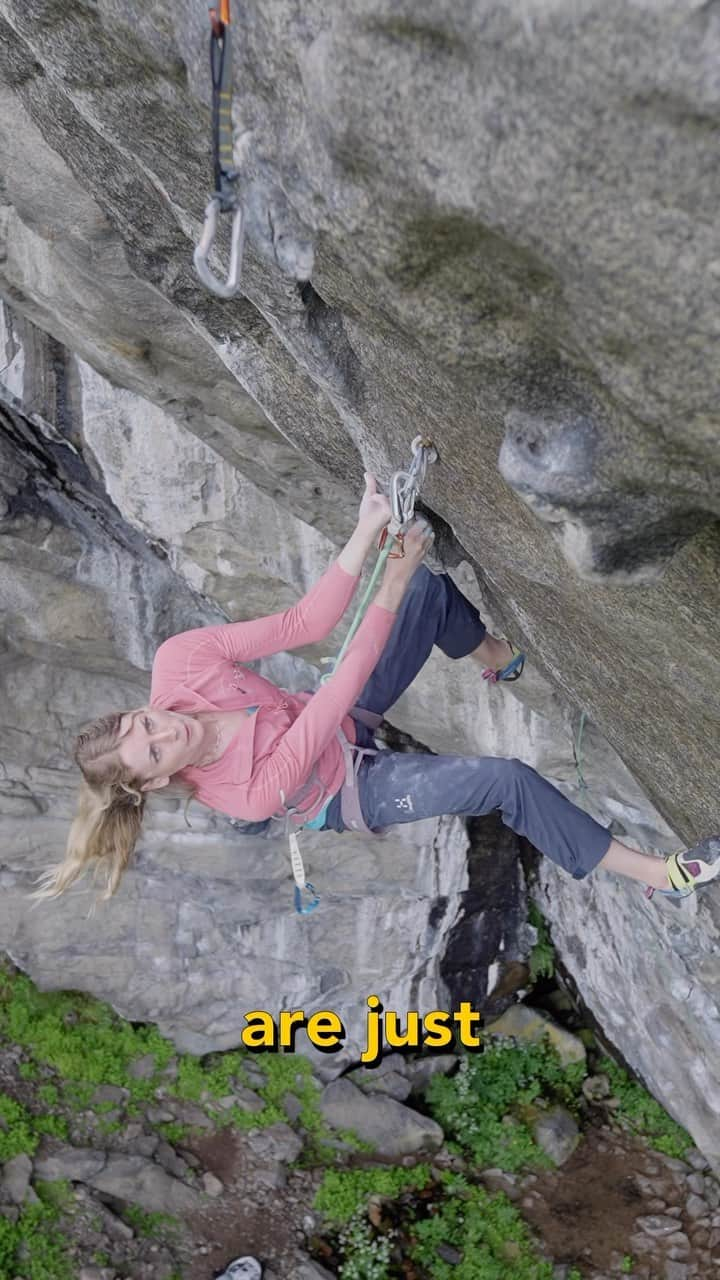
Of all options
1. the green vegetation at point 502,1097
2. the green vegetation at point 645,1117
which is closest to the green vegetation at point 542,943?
the green vegetation at point 502,1097

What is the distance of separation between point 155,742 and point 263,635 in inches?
23.0

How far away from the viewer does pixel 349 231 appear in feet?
6.06

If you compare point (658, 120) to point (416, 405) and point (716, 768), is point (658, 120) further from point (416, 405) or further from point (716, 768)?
point (716, 768)

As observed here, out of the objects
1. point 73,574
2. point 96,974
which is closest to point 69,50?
point 73,574

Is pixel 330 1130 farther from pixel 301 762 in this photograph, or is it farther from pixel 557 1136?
pixel 301 762

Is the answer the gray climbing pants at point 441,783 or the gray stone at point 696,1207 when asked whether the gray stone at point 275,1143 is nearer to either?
the gray stone at point 696,1207

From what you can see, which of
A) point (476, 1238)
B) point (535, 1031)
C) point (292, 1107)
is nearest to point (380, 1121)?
point (292, 1107)

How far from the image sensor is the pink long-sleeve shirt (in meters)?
3.28

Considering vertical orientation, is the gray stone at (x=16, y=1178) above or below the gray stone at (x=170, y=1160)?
below

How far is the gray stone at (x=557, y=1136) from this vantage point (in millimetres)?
8164

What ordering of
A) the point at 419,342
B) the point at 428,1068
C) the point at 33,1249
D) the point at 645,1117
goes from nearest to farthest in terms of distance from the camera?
the point at 419,342 → the point at 33,1249 → the point at 645,1117 → the point at 428,1068

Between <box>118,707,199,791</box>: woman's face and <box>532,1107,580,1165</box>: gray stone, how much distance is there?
21.6ft

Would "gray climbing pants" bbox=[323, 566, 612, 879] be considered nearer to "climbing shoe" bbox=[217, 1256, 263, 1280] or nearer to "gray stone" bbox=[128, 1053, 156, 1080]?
"climbing shoe" bbox=[217, 1256, 263, 1280]

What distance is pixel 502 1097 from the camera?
8.63 m
